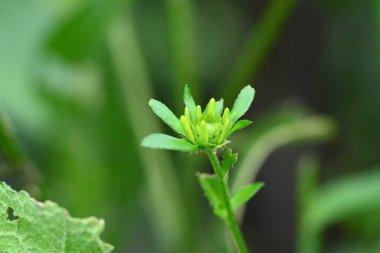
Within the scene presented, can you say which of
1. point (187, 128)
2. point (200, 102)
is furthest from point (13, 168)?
point (200, 102)

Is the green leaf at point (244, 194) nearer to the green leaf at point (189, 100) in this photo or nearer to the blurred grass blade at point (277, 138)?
the green leaf at point (189, 100)

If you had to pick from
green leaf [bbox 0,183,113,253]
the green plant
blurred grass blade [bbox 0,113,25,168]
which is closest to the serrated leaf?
the green plant

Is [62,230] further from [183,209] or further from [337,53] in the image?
[337,53]

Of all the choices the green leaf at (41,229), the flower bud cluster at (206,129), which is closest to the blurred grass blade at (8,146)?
the green leaf at (41,229)

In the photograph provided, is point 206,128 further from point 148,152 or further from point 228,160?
point 148,152

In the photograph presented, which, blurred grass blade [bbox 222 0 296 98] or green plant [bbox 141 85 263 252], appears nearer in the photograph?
green plant [bbox 141 85 263 252]

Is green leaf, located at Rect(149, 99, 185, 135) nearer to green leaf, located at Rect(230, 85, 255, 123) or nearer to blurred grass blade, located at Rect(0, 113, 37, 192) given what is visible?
green leaf, located at Rect(230, 85, 255, 123)

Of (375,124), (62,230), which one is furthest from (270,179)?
(62,230)
